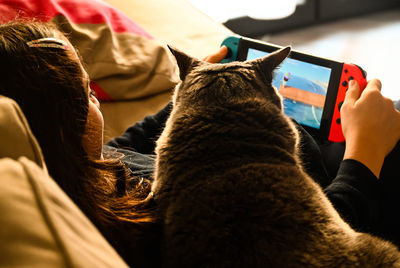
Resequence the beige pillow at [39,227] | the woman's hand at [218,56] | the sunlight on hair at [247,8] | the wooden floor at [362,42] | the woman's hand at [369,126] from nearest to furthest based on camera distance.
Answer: the beige pillow at [39,227], the woman's hand at [369,126], the woman's hand at [218,56], the sunlight on hair at [247,8], the wooden floor at [362,42]

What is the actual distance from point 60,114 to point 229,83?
317 millimetres

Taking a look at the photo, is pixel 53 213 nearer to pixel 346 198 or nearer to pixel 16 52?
pixel 16 52

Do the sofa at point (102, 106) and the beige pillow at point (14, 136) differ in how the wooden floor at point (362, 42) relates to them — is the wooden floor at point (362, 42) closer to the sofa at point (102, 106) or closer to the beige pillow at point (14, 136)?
the sofa at point (102, 106)

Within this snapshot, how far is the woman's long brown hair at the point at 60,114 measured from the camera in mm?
572

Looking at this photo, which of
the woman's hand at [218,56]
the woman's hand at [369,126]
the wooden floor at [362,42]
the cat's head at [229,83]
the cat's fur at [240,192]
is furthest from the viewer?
the wooden floor at [362,42]

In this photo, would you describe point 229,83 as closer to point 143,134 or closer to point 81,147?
point 81,147

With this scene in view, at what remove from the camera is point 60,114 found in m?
0.60

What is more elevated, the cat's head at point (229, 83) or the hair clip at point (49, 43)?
the hair clip at point (49, 43)

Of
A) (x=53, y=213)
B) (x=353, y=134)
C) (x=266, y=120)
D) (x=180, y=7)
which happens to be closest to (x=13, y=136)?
(x=53, y=213)

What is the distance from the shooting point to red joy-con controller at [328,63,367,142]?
0.96m

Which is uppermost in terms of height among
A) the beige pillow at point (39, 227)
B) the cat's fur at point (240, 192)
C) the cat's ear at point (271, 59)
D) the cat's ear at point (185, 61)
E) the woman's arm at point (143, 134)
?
the cat's ear at point (271, 59)

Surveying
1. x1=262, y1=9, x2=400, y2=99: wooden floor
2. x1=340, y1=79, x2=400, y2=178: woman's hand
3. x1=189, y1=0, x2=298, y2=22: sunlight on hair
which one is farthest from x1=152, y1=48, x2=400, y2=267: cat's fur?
x1=262, y1=9, x2=400, y2=99: wooden floor

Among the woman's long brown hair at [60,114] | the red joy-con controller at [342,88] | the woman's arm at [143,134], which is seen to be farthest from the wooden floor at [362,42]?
the woman's long brown hair at [60,114]

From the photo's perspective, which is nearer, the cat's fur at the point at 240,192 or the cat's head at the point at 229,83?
the cat's fur at the point at 240,192
